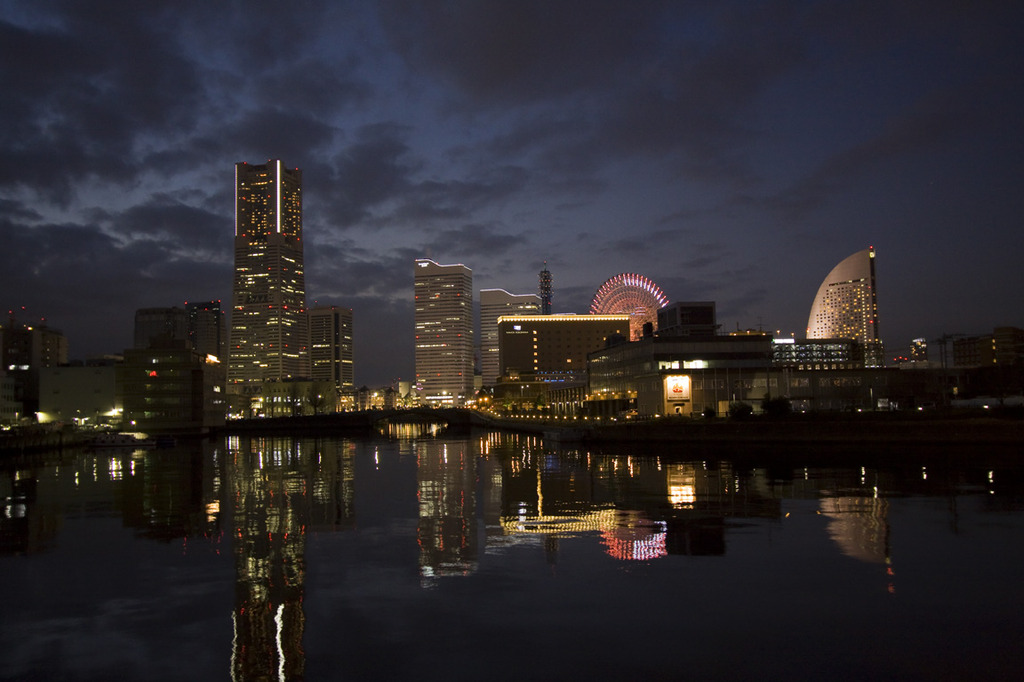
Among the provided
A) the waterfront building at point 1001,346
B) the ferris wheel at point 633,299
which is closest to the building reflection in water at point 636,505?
the ferris wheel at point 633,299

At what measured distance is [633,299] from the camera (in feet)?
554

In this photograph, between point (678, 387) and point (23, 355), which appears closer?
point (678, 387)

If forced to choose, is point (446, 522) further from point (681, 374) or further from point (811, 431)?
point (681, 374)

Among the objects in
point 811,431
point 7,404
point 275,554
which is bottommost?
point 275,554

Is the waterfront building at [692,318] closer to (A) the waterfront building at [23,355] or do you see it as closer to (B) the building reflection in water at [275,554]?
(B) the building reflection in water at [275,554]

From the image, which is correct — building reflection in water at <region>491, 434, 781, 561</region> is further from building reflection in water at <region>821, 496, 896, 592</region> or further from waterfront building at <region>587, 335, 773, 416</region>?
waterfront building at <region>587, 335, 773, 416</region>

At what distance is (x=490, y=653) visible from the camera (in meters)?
14.1

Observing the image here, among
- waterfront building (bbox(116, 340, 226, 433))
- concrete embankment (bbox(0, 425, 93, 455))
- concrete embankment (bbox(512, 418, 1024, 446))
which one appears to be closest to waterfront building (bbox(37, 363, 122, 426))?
waterfront building (bbox(116, 340, 226, 433))

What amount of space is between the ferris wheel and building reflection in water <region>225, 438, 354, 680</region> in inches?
4736

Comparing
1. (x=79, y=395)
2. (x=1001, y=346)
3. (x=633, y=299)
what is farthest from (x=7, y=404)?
(x=1001, y=346)

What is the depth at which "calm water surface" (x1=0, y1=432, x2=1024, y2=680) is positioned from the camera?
13.7m

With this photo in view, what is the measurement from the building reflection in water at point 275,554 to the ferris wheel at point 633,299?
395 ft

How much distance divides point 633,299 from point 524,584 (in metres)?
153

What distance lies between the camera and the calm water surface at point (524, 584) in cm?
1373
